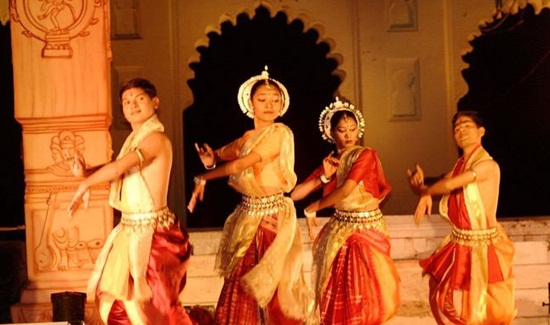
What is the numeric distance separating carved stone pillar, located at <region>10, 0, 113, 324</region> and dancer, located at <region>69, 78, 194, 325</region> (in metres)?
0.68

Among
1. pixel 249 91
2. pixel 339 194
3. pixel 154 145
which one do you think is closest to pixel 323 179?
pixel 339 194

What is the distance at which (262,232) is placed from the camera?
4906 mm

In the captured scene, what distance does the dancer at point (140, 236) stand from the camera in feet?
13.9

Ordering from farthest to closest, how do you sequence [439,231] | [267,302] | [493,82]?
[493,82] → [439,231] → [267,302]

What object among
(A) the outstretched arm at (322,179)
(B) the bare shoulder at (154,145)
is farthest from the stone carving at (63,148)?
(A) the outstretched arm at (322,179)

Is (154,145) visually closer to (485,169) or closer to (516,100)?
(485,169)

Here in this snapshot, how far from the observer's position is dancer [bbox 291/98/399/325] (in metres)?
5.03

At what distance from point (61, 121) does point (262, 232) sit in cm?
139

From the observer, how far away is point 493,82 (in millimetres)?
8445

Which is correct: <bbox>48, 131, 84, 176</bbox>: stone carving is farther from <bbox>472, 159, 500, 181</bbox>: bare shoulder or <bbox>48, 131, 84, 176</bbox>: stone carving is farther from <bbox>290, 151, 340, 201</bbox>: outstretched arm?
<bbox>472, 159, 500, 181</bbox>: bare shoulder

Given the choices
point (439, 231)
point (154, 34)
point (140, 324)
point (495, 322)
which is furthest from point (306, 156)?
point (140, 324)

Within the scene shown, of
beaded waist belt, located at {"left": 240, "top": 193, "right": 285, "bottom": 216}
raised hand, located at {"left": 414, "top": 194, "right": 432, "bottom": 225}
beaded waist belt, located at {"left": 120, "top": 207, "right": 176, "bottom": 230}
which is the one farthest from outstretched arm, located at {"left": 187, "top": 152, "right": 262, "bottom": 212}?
raised hand, located at {"left": 414, "top": 194, "right": 432, "bottom": 225}

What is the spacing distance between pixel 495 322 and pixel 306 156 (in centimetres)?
392

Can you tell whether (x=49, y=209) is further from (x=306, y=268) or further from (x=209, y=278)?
(x=306, y=268)
